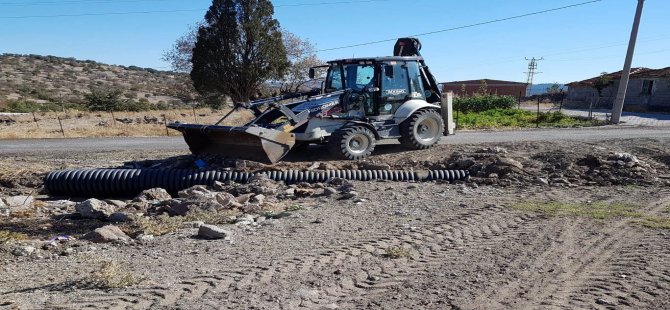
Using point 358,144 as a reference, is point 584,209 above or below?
below

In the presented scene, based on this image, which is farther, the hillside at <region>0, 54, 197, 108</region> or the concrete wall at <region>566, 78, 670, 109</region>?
the hillside at <region>0, 54, 197, 108</region>

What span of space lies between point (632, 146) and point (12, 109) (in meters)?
40.9

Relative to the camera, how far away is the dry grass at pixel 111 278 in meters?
4.98

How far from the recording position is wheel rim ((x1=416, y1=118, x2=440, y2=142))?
1416 centimetres

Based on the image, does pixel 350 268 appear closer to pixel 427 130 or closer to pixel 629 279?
pixel 629 279

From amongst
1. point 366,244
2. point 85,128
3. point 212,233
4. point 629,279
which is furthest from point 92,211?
point 85,128

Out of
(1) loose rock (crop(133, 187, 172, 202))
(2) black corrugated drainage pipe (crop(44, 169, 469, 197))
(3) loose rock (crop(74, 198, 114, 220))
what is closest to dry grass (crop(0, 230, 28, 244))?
(3) loose rock (crop(74, 198, 114, 220))

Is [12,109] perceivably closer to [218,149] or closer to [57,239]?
[218,149]

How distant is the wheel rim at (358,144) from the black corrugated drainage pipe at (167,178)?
1398 millimetres

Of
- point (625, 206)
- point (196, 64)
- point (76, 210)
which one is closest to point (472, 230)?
point (625, 206)

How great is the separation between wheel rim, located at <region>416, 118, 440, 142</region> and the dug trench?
8.51 ft

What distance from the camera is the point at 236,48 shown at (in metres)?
33.1

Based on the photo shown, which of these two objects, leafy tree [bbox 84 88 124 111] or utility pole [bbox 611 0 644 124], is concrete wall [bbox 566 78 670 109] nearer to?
utility pole [bbox 611 0 644 124]

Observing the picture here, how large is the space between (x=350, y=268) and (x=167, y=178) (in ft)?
22.8
